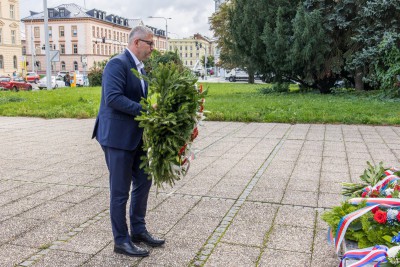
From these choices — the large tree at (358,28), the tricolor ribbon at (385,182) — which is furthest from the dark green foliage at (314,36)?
the tricolor ribbon at (385,182)

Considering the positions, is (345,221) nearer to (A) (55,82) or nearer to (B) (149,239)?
(B) (149,239)

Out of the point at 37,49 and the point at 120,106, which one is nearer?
the point at 120,106

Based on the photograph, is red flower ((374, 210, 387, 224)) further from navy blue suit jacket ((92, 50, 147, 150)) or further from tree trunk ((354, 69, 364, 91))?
tree trunk ((354, 69, 364, 91))

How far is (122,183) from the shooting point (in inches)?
146

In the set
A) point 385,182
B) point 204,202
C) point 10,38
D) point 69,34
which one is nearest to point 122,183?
point 204,202

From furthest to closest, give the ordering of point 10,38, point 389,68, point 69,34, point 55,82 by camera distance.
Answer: point 69,34 → point 10,38 → point 55,82 → point 389,68

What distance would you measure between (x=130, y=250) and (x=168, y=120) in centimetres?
124

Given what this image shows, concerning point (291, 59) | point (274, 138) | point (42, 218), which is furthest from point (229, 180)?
point (291, 59)

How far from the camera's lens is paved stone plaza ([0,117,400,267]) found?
384 cm

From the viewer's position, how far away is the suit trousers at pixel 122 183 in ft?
12.1

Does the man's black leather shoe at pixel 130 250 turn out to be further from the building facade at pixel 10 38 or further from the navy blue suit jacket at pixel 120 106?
the building facade at pixel 10 38

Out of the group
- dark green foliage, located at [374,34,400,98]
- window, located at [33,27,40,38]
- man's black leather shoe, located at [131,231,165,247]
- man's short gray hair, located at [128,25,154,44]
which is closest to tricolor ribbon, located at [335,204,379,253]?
man's black leather shoe, located at [131,231,165,247]

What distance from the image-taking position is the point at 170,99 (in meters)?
3.43

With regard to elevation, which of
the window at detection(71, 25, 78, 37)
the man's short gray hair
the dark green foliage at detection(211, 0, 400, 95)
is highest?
the window at detection(71, 25, 78, 37)
